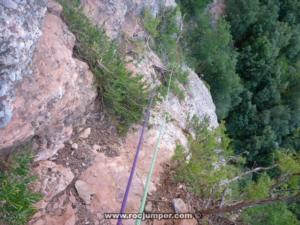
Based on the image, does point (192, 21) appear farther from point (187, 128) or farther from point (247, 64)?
point (187, 128)

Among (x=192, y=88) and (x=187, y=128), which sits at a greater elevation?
(x=192, y=88)

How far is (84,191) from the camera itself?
3521 mm

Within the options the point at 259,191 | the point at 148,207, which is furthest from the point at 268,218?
the point at 148,207

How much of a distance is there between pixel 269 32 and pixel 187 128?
10199mm

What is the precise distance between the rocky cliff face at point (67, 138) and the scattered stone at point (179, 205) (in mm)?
326

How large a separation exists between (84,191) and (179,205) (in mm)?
1190

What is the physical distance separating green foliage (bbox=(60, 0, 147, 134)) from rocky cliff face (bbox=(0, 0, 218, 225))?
0.58 feet

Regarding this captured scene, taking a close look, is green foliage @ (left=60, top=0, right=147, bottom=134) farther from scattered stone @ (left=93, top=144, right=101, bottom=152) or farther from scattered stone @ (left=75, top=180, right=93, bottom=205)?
scattered stone @ (left=75, top=180, right=93, bottom=205)

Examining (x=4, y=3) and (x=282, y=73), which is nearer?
(x=4, y=3)

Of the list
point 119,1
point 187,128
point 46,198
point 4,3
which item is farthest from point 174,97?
point 4,3

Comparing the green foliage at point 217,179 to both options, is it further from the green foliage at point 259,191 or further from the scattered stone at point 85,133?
the scattered stone at point 85,133

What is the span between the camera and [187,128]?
575cm

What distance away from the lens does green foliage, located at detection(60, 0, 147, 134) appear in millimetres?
4086

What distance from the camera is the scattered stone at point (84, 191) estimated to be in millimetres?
3480
